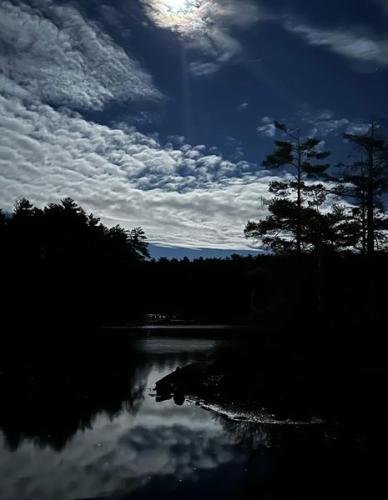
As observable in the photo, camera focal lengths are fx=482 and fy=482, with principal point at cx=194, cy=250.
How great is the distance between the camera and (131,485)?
9.51 m

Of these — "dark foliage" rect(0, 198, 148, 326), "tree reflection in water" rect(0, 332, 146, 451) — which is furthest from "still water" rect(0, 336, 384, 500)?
"dark foliage" rect(0, 198, 148, 326)

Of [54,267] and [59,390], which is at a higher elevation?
[54,267]

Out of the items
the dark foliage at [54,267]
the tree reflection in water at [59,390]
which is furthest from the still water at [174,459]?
the dark foliage at [54,267]

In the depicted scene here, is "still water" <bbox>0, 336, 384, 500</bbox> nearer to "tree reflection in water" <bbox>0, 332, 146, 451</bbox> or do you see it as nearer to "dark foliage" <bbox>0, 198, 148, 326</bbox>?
"tree reflection in water" <bbox>0, 332, 146, 451</bbox>

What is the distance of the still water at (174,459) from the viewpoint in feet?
30.3

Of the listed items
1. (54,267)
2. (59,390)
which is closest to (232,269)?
(54,267)

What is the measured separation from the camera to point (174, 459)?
11391 mm

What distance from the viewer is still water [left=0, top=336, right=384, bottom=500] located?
30.3ft

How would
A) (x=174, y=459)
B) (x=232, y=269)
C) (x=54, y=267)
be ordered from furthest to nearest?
(x=232, y=269)
(x=54, y=267)
(x=174, y=459)

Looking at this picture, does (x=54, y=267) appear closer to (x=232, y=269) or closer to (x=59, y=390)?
(x=59, y=390)

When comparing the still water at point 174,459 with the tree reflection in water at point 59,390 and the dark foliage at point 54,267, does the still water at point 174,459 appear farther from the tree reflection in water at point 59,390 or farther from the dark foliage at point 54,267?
the dark foliage at point 54,267

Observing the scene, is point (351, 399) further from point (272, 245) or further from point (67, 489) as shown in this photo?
point (272, 245)

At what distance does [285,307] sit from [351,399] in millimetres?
6937

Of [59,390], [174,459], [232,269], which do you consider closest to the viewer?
[174,459]
